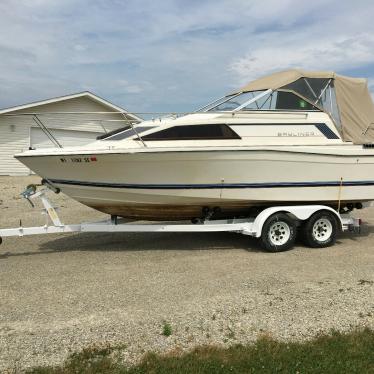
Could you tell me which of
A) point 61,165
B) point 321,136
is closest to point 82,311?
point 61,165

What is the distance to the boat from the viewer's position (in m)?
6.73

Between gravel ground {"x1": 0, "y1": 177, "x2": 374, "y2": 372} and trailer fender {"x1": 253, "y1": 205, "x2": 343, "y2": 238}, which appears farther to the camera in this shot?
trailer fender {"x1": 253, "y1": 205, "x2": 343, "y2": 238}

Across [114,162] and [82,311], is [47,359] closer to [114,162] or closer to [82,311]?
[82,311]

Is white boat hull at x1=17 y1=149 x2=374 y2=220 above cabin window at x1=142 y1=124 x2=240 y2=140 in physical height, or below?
below

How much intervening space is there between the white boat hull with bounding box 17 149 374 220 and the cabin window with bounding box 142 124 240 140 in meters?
0.31

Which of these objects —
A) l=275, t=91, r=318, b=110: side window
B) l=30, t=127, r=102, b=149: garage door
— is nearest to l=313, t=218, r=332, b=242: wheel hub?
l=275, t=91, r=318, b=110: side window

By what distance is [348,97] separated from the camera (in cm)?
836

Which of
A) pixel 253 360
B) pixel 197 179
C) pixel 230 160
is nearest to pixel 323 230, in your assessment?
pixel 230 160

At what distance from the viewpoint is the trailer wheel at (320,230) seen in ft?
24.3

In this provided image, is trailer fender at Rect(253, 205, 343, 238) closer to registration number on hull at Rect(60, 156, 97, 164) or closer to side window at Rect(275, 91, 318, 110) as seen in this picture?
side window at Rect(275, 91, 318, 110)

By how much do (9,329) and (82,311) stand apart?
0.73 metres

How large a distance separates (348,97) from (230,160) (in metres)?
3.06

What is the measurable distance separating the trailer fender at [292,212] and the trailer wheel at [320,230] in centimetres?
10

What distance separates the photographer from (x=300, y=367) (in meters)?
3.52
